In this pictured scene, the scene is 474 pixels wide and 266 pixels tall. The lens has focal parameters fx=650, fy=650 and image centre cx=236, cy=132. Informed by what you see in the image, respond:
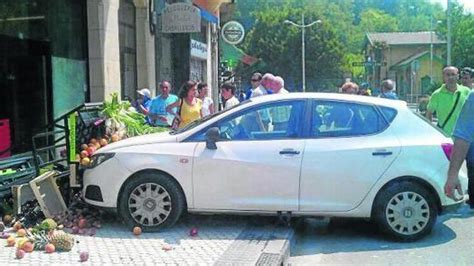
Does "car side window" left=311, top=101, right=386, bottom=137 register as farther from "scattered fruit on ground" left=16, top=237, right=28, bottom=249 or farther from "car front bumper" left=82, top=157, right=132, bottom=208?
"scattered fruit on ground" left=16, top=237, right=28, bottom=249

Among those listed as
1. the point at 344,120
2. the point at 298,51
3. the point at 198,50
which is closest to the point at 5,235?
the point at 344,120

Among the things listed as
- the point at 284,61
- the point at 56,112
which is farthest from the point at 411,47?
the point at 56,112

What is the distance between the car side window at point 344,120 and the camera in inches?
275

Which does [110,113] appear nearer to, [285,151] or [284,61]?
[285,151]

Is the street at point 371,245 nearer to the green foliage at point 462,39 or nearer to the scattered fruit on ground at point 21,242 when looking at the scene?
the scattered fruit on ground at point 21,242

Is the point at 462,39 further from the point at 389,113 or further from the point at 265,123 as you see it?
the point at 265,123

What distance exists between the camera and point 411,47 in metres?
86.9

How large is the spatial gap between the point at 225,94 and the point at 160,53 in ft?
19.5

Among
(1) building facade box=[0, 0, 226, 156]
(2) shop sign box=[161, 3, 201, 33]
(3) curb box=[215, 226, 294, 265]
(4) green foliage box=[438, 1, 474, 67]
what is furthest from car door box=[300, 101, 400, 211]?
(4) green foliage box=[438, 1, 474, 67]

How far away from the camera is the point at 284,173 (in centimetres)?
679

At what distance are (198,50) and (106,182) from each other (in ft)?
50.4

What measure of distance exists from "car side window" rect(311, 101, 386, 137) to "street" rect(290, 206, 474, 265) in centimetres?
118

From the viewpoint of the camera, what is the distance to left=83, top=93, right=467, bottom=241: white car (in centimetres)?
680

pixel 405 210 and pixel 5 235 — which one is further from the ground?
pixel 405 210
